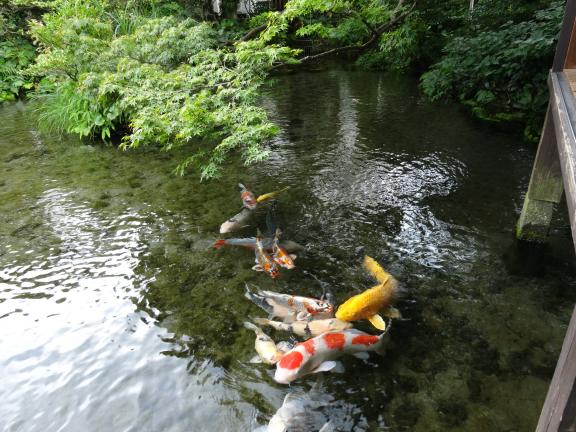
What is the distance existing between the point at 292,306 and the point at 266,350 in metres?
0.57

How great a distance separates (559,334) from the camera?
3.92m

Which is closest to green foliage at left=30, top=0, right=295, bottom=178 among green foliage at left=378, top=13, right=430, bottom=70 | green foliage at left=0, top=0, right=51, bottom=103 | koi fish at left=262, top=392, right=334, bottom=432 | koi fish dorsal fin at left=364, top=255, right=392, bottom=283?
koi fish dorsal fin at left=364, top=255, right=392, bottom=283

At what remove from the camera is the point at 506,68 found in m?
7.96

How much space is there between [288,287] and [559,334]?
9.31ft

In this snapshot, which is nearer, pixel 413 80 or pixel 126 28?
pixel 126 28

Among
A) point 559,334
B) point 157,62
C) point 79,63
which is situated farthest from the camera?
point 79,63

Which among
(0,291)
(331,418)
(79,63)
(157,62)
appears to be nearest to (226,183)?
(157,62)

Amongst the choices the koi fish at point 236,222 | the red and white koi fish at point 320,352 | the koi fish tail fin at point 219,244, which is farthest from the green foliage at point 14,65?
the red and white koi fish at point 320,352

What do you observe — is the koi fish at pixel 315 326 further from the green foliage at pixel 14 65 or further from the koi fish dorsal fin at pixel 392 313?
the green foliage at pixel 14 65

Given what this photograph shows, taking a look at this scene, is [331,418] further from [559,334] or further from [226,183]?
[226,183]

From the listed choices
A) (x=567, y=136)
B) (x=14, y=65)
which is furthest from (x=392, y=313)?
(x=14, y=65)

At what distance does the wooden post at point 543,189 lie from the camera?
4664mm

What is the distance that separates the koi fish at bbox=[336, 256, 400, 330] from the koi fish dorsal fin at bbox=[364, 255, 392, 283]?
0.11 metres

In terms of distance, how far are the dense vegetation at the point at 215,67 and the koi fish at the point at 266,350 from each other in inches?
87.1
